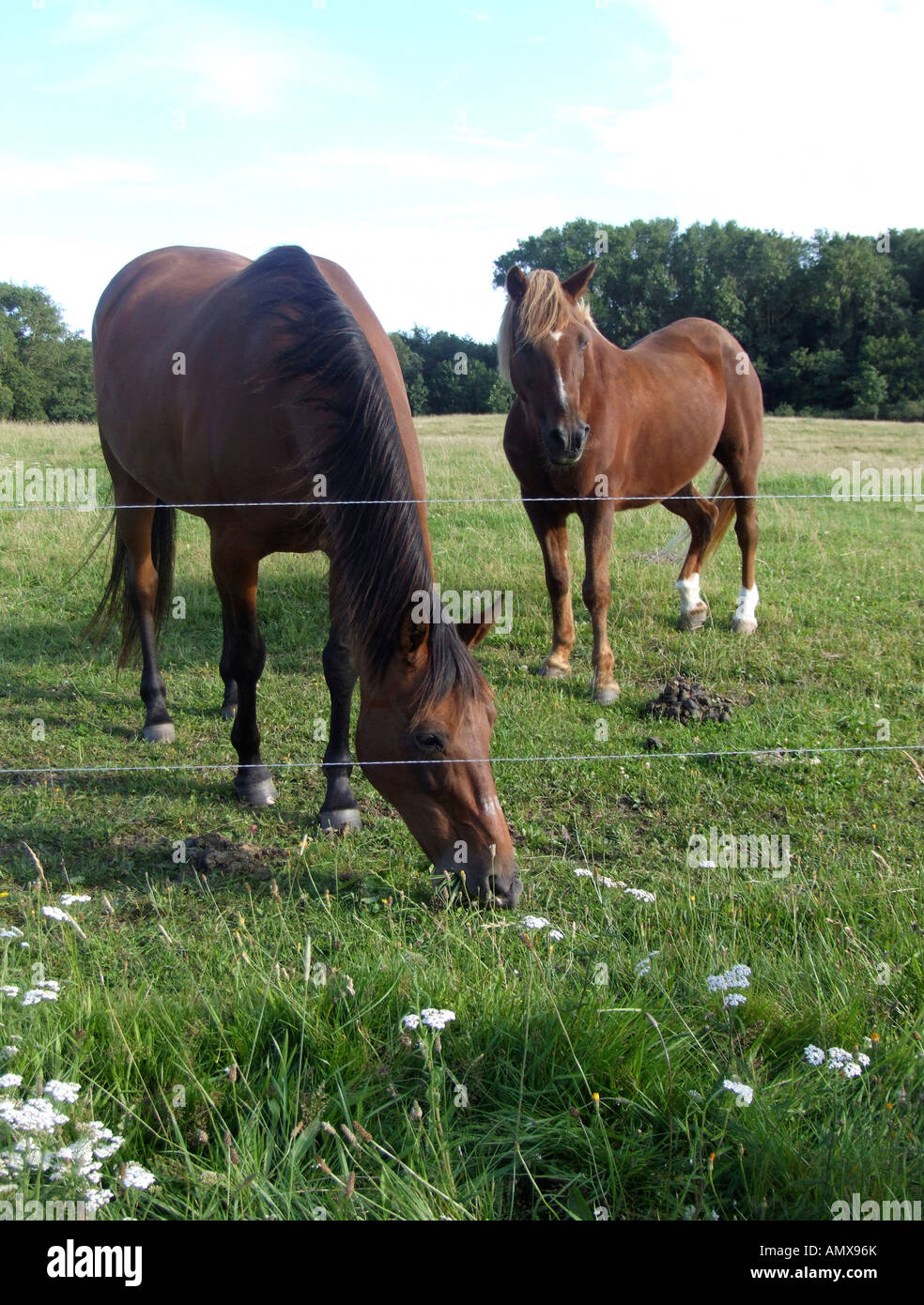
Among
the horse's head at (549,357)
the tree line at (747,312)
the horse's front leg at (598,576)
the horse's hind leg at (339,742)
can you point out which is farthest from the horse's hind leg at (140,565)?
the tree line at (747,312)

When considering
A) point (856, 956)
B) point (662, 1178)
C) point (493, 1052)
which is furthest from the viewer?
point (856, 956)

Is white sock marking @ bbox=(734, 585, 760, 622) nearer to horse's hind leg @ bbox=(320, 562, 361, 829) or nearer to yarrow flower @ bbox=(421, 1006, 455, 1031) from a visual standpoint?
horse's hind leg @ bbox=(320, 562, 361, 829)

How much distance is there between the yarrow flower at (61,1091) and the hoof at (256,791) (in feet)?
8.22

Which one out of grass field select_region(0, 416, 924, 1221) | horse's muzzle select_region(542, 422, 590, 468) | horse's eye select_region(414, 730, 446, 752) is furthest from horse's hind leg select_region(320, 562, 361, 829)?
horse's muzzle select_region(542, 422, 590, 468)

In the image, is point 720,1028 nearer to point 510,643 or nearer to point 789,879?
point 789,879

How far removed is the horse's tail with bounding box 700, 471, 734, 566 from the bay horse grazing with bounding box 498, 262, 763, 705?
0.02m

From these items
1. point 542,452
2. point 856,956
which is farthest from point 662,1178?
point 542,452

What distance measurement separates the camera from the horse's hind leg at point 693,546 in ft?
23.6

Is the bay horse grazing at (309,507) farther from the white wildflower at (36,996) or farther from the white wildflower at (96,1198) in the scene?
the white wildflower at (96,1198)

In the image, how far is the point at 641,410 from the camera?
6.50 meters

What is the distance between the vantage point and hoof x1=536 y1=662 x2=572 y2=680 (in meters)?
6.07

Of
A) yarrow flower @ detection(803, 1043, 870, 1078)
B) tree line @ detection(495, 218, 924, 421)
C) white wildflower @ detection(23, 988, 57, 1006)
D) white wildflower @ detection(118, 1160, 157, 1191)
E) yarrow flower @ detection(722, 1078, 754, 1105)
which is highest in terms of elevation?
tree line @ detection(495, 218, 924, 421)

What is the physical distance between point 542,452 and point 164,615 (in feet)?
8.96

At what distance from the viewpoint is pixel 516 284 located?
556cm
